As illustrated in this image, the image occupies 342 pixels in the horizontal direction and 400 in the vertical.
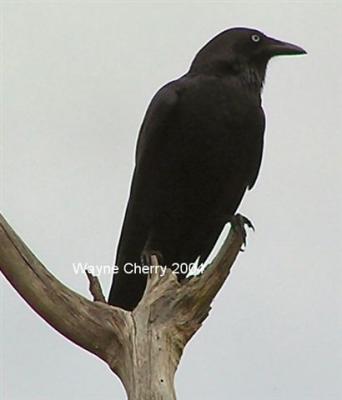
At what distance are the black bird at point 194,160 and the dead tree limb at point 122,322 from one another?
1061 mm

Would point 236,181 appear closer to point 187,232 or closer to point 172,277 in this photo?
point 187,232

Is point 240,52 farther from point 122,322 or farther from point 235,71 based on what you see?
point 122,322

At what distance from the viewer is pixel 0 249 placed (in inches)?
160

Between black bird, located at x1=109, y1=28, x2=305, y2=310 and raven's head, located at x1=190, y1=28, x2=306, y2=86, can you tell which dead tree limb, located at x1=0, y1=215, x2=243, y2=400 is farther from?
raven's head, located at x1=190, y1=28, x2=306, y2=86

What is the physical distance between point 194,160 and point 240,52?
0.84 metres

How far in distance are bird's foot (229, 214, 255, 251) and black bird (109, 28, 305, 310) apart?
135 mm

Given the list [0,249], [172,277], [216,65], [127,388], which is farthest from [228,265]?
[216,65]

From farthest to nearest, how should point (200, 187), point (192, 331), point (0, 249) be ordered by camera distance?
1. point (200, 187)
2. point (192, 331)
3. point (0, 249)

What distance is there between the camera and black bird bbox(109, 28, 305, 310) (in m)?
5.26

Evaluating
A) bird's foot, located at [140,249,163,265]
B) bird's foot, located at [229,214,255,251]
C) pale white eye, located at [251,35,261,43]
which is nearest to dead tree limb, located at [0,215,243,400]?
bird's foot, located at [229,214,255,251]

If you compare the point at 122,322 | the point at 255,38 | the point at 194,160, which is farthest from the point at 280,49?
the point at 122,322

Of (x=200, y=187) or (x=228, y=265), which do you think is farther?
(x=200, y=187)

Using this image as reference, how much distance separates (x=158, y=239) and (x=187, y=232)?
18 centimetres

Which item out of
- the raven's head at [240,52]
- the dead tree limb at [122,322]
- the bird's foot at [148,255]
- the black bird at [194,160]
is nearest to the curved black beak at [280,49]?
the raven's head at [240,52]
